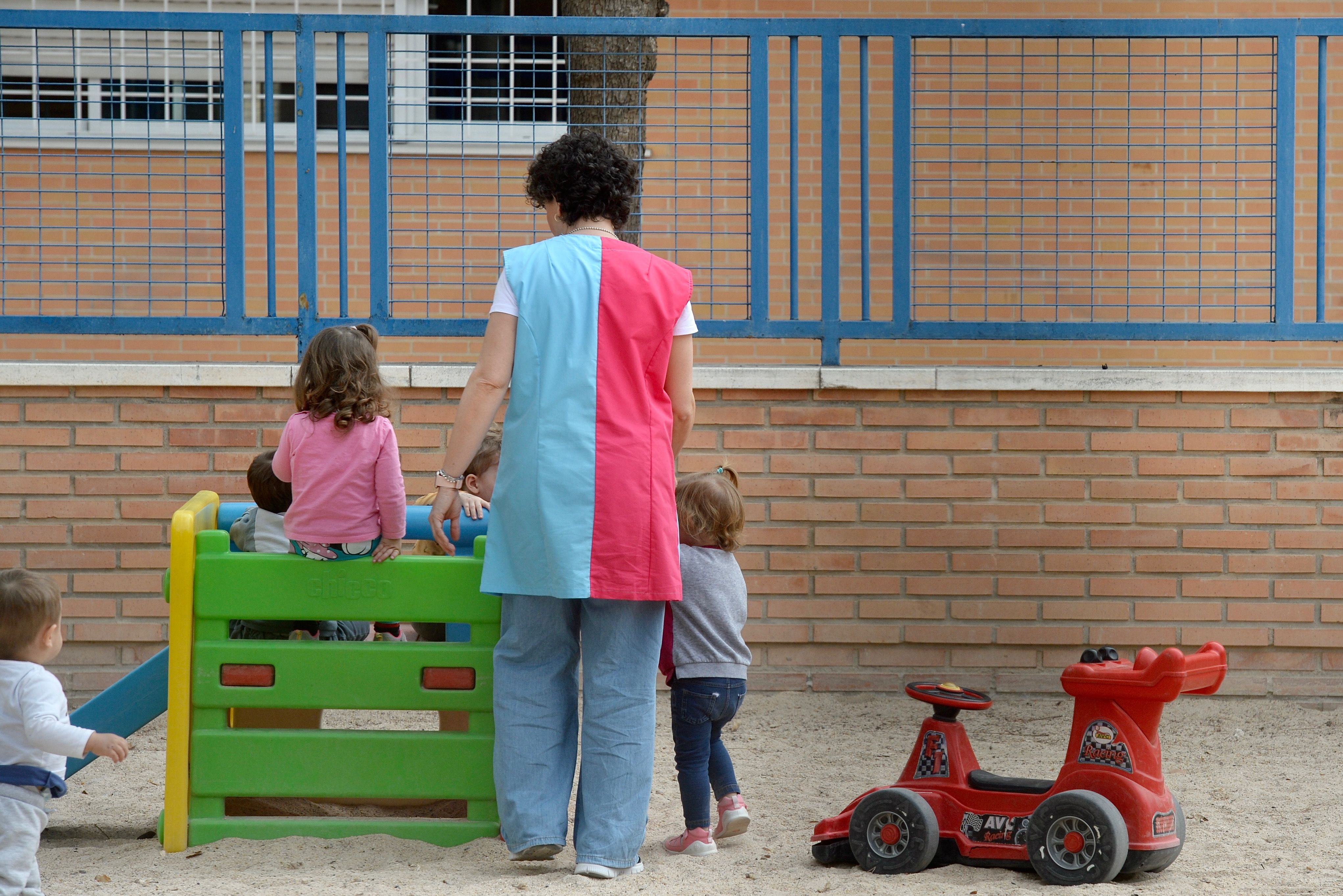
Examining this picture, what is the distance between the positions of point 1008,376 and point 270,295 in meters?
2.86

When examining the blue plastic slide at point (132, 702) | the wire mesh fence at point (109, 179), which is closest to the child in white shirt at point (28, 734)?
the blue plastic slide at point (132, 702)

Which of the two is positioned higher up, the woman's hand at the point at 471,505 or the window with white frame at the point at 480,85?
the window with white frame at the point at 480,85

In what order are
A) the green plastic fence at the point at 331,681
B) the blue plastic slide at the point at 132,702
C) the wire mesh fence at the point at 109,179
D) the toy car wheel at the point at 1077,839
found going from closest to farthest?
the toy car wheel at the point at 1077,839 < the green plastic fence at the point at 331,681 < the blue plastic slide at the point at 132,702 < the wire mesh fence at the point at 109,179

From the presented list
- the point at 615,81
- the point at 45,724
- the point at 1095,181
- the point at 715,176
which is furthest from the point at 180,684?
the point at 1095,181

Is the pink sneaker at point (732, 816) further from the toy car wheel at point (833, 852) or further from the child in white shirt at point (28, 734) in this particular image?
the child in white shirt at point (28, 734)

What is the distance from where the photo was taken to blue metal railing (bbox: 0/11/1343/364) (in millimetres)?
4797

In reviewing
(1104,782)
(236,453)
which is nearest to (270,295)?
(236,453)

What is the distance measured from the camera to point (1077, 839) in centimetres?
298

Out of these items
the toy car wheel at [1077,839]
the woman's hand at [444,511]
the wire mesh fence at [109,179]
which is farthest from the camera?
the wire mesh fence at [109,179]

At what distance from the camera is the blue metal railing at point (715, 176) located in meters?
4.80

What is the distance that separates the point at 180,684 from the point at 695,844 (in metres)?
1.41

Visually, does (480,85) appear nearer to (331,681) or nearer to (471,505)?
(471,505)

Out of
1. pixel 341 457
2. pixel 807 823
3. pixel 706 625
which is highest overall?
pixel 341 457

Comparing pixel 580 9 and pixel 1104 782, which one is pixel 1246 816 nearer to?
pixel 1104 782
